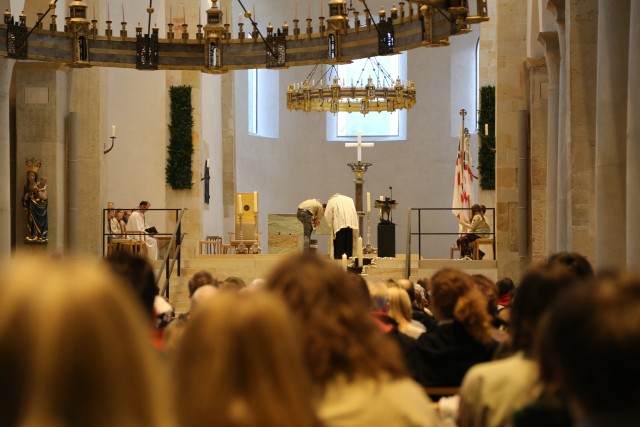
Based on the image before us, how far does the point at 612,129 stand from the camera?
11.4 meters

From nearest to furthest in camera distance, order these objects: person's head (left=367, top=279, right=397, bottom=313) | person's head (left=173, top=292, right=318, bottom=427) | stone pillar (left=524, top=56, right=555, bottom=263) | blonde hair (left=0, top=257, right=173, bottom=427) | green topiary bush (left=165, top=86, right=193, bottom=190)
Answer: blonde hair (left=0, top=257, right=173, bottom=427)
person's head (left=173, top=292, right=318, bottom=427)
person's head (left=367, top=279, right=397, bottom=313)
stone pillar (left=524, top=56, right=555, bottom=263)
green topiary bush (left=165, top=86, right=193, bottom=190)

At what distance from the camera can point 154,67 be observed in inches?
567

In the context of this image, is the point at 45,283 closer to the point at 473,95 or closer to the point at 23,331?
the point at 23,331

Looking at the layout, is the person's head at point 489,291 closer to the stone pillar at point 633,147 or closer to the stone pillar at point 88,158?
the stone pillar at point 633,147

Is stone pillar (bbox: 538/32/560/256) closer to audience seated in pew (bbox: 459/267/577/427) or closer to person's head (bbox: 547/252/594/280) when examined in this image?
person's head (bbox: 547/252/594/280)

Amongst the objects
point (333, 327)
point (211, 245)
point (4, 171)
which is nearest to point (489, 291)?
point (333, 327)

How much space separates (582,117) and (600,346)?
11369 millimetres

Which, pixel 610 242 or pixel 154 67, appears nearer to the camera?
pixel 610 242

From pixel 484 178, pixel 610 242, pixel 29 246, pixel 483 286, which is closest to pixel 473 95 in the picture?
pixel 484 178

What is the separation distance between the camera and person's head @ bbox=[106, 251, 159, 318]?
16.9ft

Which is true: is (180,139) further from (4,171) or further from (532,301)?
(532,301)

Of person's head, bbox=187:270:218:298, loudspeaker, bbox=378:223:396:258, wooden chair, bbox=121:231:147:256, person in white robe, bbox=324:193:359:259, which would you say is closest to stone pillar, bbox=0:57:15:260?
wooden chair, bbox=121:231:147:256

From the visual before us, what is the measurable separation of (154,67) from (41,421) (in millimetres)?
12991

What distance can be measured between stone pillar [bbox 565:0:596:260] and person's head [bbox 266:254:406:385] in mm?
10230
